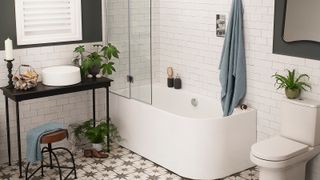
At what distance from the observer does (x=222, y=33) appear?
4758mm

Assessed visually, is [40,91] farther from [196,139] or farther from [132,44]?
[196,139]

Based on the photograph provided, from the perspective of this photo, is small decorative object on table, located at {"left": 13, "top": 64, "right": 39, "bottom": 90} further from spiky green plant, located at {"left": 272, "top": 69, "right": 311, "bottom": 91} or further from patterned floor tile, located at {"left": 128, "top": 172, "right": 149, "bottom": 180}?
spiky green plant, located at {"left": 272, "top": 69, "right": 311, "bottom": 91}

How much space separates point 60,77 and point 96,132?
87 centimetres

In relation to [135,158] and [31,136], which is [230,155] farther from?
[31,136]

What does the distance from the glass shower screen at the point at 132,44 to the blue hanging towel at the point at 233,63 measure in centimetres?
81

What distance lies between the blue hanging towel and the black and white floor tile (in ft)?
2.62

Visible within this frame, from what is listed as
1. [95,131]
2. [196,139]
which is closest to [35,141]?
[95,131]

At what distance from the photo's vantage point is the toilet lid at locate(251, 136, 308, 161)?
12.3ft

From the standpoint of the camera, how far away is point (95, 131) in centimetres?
513

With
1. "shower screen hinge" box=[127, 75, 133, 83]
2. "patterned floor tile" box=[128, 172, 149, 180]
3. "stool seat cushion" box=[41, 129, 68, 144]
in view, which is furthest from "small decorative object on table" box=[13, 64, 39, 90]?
"patterned floor tile" box=[128, 172, 149, 180]

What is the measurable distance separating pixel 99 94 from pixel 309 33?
274 centimetres

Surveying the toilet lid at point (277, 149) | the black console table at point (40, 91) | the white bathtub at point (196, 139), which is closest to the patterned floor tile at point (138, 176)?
the white bathtub at point (196, 139)

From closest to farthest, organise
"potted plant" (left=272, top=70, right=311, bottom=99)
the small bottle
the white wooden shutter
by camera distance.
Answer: "potted plant" (left=272, top=70, right=311, bottom=99), the white wooden shutter, the small bottle

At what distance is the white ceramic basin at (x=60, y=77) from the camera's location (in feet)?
15.1
